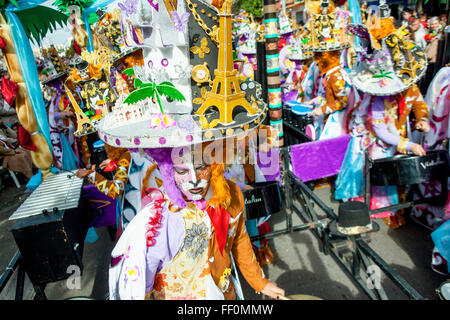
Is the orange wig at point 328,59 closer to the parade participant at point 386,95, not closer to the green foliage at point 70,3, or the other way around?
the parade participant at point 386,95

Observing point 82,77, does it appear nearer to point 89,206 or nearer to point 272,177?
point 89,206

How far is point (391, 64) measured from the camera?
3.37m

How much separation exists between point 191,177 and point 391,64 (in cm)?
302

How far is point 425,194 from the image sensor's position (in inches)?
140

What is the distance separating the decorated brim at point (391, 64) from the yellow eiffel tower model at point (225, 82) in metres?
2.57

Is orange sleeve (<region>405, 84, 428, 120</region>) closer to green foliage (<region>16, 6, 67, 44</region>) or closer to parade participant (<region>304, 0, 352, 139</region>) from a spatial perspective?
parade participant (<region>304, 0, 352, 139</region>)

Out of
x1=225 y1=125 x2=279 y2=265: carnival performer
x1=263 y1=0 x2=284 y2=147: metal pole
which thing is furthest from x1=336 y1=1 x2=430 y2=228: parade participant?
x1=225 y1=125 x2=279 y2=265: carnival performer

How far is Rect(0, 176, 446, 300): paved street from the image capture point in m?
2.94

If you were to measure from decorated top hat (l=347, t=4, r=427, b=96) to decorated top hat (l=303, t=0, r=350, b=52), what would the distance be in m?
1.26

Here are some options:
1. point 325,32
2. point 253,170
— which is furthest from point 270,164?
point 325,32

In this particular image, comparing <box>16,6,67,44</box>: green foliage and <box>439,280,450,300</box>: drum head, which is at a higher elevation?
<box>16,6,67,44</box>: green foliage

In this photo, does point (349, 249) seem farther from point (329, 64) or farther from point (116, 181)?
point (329, 64)

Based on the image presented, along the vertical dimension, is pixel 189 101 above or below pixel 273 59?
below
